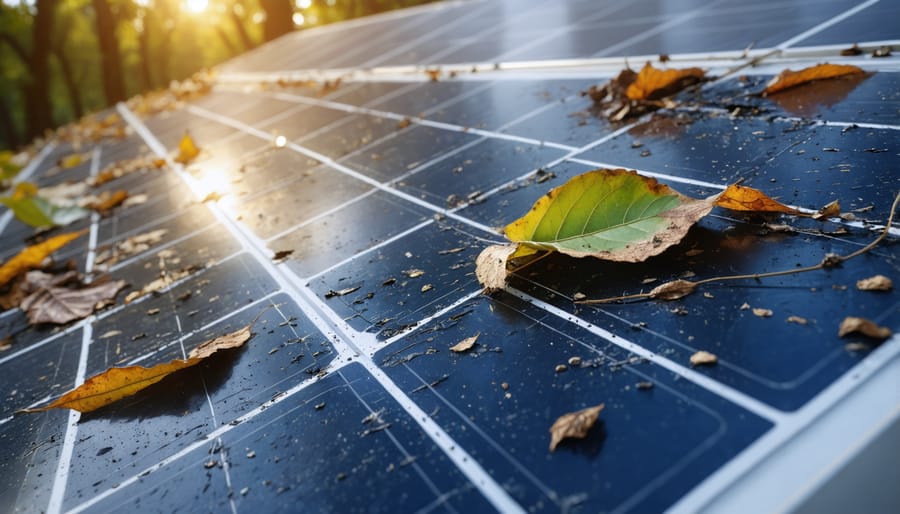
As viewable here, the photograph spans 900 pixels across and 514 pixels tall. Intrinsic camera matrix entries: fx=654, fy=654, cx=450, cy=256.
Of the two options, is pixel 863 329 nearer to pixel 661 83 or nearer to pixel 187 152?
pixel 661 83

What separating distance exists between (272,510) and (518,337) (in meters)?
0.68

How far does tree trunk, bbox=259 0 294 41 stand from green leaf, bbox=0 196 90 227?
13348 millimetres

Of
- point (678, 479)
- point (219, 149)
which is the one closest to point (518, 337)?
point (678, 479)

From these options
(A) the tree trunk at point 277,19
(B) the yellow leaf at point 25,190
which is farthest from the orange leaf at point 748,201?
(A) the tree trunk at point 277,19

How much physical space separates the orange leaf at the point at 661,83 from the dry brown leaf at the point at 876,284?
1.87 metres

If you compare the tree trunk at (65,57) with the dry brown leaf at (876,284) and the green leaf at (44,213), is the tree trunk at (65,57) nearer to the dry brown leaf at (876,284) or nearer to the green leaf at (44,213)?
the green leaf at (44,213)

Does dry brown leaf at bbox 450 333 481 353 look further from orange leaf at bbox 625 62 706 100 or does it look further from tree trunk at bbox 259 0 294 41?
tree trunk at bbox 259 0 294 41

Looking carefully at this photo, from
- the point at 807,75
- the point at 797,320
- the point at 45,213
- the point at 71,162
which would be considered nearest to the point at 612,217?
the point at 797,320

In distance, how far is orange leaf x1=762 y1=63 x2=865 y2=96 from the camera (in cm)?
259

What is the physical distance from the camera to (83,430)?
1853 millimetres

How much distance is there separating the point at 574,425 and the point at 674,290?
50 centimetres

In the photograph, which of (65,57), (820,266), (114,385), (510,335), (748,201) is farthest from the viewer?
(65,57)

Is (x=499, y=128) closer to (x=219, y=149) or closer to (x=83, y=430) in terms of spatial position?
(x=83, y=430)

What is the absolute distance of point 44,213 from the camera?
15.5 feet
